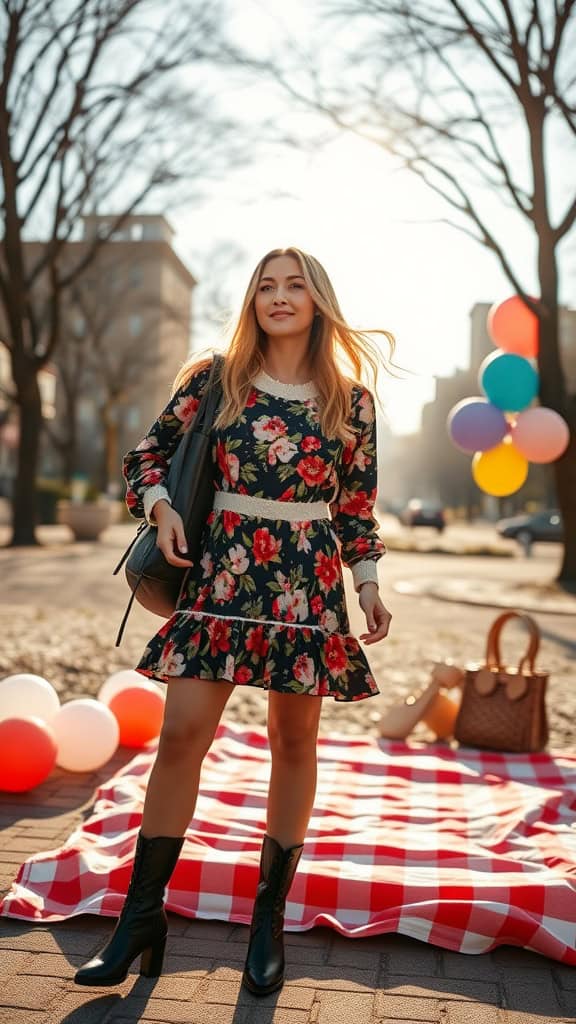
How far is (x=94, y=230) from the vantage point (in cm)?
1970

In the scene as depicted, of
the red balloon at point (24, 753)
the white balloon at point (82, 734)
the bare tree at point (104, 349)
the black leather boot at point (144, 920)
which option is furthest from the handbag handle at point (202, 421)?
the bare tree at point (104, 349)

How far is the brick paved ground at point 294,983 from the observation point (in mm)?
2529

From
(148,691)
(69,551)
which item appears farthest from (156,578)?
(69,551)

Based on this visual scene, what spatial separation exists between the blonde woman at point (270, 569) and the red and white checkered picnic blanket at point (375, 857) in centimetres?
46

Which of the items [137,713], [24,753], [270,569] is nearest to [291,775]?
[270,569]

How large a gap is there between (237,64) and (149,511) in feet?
35.6

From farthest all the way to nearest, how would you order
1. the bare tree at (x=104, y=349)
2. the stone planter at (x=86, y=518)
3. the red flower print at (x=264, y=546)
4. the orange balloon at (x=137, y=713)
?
the bare tree at (x=104, y=349)
the stone planter at (x=86, y=518)
the orange balloon at (x=137, y=713)
the red flower print at (x=264, y=546)

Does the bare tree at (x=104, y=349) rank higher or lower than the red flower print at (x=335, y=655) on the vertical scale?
higher

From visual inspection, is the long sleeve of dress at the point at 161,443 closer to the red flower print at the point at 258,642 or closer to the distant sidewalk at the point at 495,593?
the red flower print at the point at 258,642

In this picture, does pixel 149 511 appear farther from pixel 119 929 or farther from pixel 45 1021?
pixel 45 1021

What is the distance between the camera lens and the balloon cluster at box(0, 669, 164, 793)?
4242mm

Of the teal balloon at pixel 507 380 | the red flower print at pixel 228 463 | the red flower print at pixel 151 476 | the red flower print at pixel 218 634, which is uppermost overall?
the teal balloon at pixel 507 380

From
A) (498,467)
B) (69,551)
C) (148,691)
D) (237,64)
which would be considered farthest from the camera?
(69,551)

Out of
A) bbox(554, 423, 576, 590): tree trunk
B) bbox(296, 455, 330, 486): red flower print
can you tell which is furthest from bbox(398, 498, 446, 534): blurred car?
bbox(296, 455, 330, 486): red flower print
